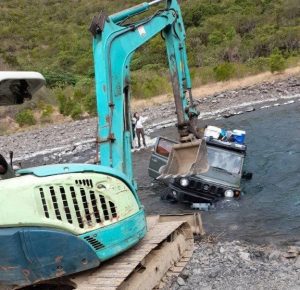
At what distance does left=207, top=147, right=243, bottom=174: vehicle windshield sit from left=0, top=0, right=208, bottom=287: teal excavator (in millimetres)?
6388

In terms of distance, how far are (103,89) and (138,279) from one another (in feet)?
9.51

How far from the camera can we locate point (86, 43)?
63031mm

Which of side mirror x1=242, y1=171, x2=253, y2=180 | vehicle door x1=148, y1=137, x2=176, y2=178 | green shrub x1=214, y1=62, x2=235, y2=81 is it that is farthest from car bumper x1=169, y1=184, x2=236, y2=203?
green shrub x1=214, y1=62, x2=235, y2=81

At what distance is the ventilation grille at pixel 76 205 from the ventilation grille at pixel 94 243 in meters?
0.14

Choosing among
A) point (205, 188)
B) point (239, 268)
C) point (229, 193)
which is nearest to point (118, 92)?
point (239, 268)

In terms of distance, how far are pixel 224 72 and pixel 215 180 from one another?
27.0 m

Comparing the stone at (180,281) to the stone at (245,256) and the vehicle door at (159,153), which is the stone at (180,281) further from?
the vehicle door at (159,153)

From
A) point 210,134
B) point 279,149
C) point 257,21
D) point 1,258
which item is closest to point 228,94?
point 279,149

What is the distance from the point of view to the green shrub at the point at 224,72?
132 ft

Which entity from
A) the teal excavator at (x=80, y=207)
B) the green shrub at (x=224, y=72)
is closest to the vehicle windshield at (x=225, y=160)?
the teal excavator at (x=80, y=207)

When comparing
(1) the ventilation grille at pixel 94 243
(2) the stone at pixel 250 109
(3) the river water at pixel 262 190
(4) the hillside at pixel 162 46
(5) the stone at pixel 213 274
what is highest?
(4) the hillside at pixel 162 46

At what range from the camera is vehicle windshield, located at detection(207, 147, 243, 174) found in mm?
14570

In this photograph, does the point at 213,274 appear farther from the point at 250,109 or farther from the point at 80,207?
the point at 250,109

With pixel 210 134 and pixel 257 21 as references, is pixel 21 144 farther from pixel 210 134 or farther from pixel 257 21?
pixel 257 21
